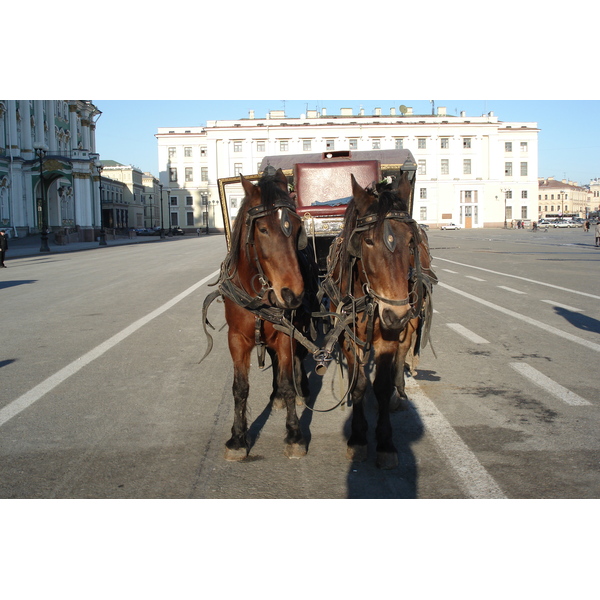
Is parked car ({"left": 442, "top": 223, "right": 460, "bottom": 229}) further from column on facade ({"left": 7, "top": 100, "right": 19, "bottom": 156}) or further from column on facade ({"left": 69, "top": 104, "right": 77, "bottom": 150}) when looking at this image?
column on facade ({"left": 7, "top": 100, "right": 19, "bottom": 156})

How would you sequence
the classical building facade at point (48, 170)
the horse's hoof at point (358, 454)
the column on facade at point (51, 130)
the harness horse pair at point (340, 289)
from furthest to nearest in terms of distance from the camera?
the column on facade at point (51, 130), the classical building facade at point (48, 170), the horse's hoof at point (358, 454), the harness horse pair at point (340, 289)

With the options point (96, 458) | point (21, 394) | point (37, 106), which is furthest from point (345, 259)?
point (37, 106)

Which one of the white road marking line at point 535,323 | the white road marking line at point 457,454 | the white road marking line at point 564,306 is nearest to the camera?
the white road marking line at point 457,454

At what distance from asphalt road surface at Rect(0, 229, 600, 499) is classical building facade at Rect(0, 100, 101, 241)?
47229 mm

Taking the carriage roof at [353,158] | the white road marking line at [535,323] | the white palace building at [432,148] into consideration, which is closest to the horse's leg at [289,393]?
the white road marking line at [535,323]

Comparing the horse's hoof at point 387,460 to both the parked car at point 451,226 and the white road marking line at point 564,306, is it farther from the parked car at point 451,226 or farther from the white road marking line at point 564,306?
the parked car at point 451,226

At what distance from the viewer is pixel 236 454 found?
4848 millimetres

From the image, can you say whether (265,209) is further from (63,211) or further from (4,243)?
(63,211)

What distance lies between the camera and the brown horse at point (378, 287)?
423 centimetres

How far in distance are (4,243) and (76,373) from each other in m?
23.9

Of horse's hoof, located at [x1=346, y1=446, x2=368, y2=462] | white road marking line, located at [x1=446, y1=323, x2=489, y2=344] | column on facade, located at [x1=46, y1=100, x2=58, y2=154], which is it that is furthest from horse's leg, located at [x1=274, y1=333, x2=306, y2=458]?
column on facade, located at [x1=46, y1=100, x2=58, y2=154]

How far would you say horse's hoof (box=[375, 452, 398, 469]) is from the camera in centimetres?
461

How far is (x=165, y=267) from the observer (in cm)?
2594

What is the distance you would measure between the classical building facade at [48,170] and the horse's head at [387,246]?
52.0 m
